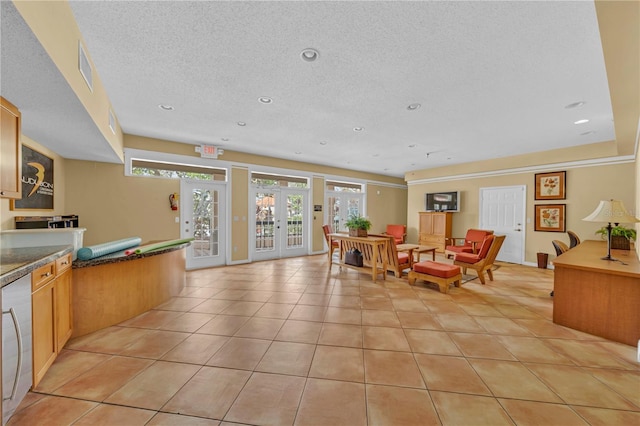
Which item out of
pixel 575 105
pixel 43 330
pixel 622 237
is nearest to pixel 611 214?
pixel 575 105

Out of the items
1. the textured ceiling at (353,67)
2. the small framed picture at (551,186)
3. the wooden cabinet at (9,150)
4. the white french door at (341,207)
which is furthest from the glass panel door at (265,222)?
the small framed picture at (551,186)

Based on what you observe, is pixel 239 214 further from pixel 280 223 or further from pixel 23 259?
pixel 23 259

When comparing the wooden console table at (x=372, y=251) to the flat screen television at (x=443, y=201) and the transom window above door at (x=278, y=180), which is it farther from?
the flat screen television at (x=443, y=201)

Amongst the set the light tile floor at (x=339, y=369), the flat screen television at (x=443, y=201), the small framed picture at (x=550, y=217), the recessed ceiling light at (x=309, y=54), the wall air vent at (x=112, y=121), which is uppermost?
the recessed ceiling light at (x=309, y=54)

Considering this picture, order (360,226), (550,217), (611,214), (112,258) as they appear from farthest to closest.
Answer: (550,217), (360,226), (611,214), (112,258)

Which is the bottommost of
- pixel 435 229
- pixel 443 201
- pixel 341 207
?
pixel 435 229

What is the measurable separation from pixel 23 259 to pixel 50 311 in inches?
18.7

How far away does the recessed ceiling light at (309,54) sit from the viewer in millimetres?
2201

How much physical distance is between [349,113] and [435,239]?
213 inches

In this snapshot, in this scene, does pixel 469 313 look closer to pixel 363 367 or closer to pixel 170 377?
pixel 363 367

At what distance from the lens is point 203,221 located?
216 inches

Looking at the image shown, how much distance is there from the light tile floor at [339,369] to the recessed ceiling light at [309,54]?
2619 mm

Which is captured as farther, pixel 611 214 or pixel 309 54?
pixel 611 214

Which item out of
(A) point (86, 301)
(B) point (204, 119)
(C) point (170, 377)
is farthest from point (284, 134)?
(C) point (170, 377)
